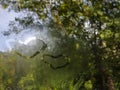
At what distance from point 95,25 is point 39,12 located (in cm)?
216

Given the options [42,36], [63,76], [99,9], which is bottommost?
[63,76]

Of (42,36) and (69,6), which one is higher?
(69,6)

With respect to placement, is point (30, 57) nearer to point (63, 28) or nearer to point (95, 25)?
Result: point (63, 28)

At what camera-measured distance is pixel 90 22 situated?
14547 mm

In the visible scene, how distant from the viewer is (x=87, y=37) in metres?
14.6

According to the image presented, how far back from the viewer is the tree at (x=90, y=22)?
45.6 feet

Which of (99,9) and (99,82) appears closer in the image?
(99,9)

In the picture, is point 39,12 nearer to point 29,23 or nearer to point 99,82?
point 29,23

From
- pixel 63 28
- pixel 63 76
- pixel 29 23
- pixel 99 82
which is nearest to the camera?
pixel 63 76

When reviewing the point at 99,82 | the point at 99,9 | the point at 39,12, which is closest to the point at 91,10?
the point at 99,9

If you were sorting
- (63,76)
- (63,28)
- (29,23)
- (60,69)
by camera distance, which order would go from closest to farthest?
(63,76)
(60,69)
(63,28)
(29,23)

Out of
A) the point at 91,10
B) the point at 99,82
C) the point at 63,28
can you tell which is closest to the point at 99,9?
the point at 91,10

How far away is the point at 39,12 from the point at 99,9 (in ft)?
7.02

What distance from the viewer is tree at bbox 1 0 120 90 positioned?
13.9 meters
